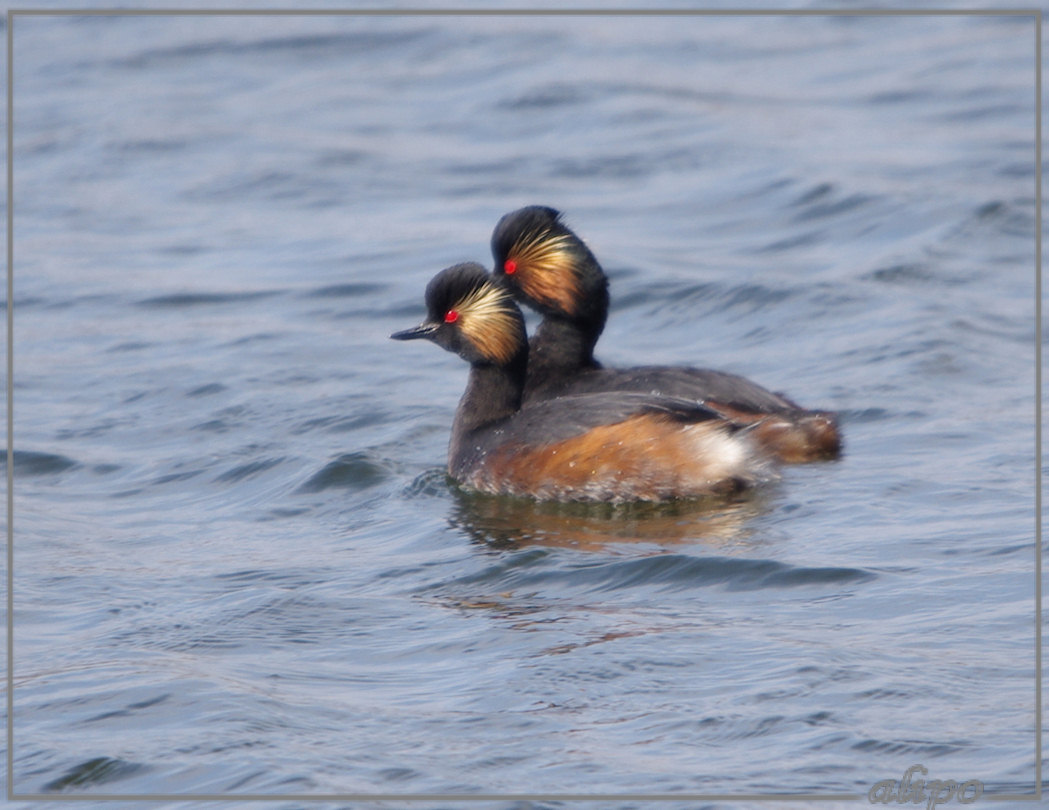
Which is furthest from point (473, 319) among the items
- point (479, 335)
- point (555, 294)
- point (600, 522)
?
point (600, 522)

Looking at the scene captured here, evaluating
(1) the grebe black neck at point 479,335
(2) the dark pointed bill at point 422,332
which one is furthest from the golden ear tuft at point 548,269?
(2) the dark pointed bill at point 422,332

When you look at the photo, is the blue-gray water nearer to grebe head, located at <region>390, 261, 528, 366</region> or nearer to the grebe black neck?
the grebe black neck

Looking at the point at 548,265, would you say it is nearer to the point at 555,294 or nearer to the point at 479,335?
the point at 555,294

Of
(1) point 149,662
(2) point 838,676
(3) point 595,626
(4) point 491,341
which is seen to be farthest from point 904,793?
(4) point 491,341

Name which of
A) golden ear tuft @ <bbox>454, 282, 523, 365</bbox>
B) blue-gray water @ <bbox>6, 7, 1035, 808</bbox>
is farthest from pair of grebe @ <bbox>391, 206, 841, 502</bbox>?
blue-gray water @ <bbox>6, 7, 1035, 808</bbox>

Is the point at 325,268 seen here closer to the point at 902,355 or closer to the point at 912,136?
the point at 902,355

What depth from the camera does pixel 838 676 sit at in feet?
17.7

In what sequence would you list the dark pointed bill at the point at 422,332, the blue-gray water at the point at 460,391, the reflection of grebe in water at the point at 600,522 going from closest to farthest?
the blue-gray water at the point at 460,391, the reflection of grebe in water at the point at 600,522, the dark pointed bill at the point at 422,332

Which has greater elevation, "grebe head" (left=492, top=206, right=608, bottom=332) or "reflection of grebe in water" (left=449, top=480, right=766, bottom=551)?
"grebe head" (left=492, top=206, right=608, bottom=332)

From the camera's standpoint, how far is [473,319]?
26.8 feet

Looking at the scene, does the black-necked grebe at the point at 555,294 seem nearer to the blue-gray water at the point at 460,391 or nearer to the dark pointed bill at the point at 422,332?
the dark pointed bill at the point at 422,332

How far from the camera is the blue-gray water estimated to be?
5227 millimetres

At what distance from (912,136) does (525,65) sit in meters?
4.66

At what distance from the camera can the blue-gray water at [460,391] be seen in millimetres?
5227
